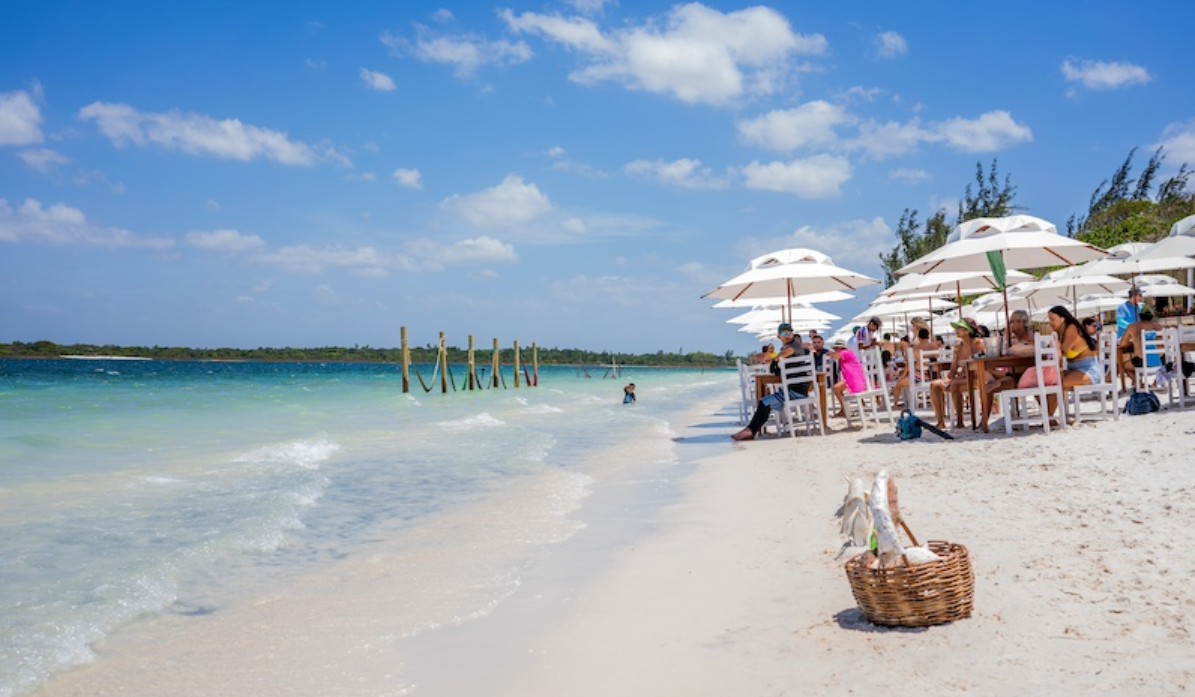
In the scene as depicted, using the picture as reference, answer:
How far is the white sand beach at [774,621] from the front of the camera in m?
3.11

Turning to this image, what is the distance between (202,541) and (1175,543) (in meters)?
5.86

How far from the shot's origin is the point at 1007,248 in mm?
9328

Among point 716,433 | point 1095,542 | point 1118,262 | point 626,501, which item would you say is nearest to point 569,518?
point 626,501

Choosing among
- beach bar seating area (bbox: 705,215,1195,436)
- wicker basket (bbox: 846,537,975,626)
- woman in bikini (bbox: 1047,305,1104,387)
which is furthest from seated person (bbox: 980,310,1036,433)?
wicker basket (bbox: 846,537,975,626)

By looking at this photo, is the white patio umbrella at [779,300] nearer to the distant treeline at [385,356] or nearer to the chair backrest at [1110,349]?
the chair backrest at [1110,349]

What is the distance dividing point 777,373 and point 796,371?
2.11ft

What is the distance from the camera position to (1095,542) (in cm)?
439

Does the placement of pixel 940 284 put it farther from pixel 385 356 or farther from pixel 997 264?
pixel 385 356

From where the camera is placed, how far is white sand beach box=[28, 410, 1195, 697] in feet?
10.2

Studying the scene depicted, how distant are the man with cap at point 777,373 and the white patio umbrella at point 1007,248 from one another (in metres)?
1.53

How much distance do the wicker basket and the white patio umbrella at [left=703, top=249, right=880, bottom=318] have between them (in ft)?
27.3

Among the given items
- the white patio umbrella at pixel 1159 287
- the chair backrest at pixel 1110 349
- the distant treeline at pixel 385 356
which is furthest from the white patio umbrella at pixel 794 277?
the distant treeline at pixel 385 356

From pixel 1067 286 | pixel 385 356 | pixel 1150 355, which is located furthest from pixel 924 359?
pixel 385 356

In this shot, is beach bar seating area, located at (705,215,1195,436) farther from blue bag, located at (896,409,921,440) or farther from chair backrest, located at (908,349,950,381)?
blue bag, located at (896,409,921,440)
